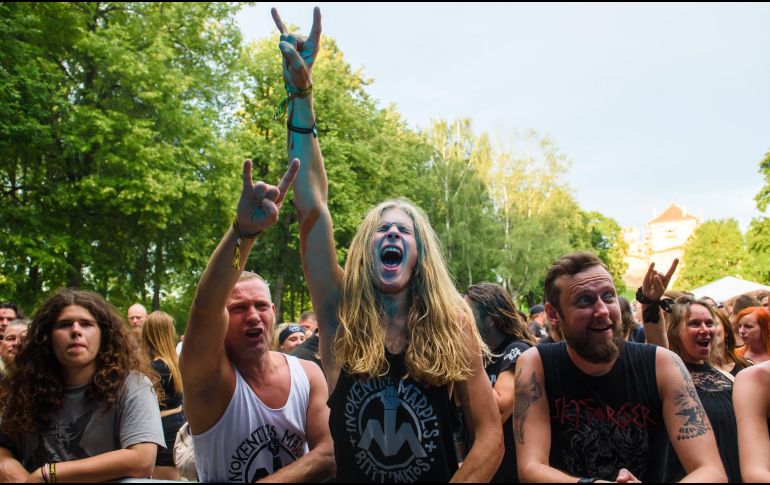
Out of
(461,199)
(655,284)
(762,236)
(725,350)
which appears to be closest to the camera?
(655,284)

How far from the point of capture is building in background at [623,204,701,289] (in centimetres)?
12012

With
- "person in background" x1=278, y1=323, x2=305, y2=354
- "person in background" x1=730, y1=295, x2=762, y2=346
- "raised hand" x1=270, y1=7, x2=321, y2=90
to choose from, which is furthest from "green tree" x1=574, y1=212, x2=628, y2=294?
"raised hand" x1=270, y1=7, x2=321, y2=90

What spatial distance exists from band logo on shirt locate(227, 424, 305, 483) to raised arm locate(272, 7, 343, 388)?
0.30 meters

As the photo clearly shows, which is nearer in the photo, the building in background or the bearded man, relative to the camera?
the bearded man

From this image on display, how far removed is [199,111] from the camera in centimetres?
1972

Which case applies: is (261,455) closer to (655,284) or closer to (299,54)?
(299,54)

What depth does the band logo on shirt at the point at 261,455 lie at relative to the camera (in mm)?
2643

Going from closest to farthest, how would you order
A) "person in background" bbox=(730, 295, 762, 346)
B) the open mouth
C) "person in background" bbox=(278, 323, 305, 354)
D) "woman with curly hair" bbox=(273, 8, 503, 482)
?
"woman with curly hair" bbox=(273, 8, 503, 482)
the open mouth
"person in background" bbox=(730, 295, 762, 346)
"person in background" bbox=(278, 323, 305, 354)

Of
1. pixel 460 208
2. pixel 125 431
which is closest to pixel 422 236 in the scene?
pixel 125 431

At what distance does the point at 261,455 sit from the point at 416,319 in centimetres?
81

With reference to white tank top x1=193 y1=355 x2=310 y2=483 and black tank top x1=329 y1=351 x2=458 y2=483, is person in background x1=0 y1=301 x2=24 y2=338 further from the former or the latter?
black tank top x1=329 y1=351 x2=458 y2=483

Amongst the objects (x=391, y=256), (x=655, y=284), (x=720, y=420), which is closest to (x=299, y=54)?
(x=391, y=256)

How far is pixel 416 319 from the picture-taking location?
107 inches

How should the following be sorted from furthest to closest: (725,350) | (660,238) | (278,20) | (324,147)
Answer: (660,238) → (324,147) → (725,350) → (278,20)
